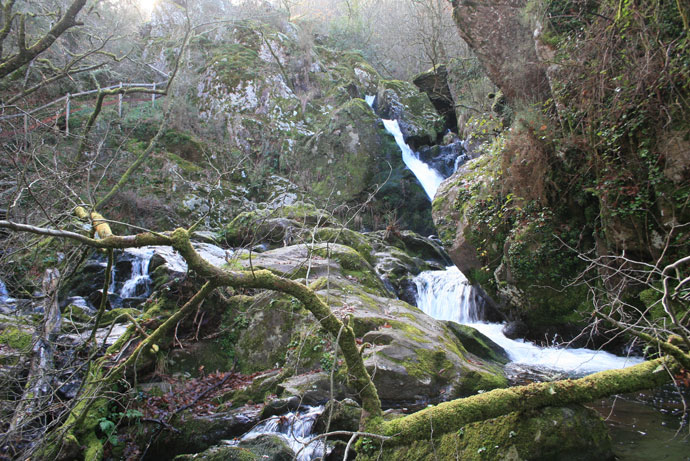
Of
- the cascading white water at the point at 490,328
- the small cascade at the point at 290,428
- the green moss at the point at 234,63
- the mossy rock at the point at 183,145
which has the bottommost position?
the cascading white water at the point at 490,328

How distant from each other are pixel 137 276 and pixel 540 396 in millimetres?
9798

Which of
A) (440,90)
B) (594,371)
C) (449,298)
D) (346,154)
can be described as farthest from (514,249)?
(440,90)

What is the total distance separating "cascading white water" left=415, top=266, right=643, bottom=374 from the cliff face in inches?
21.2

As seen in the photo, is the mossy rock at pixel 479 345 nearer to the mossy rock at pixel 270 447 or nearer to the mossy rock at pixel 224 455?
the mossy rock at pixel 270 447

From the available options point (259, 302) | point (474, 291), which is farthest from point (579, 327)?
point (259, 302)

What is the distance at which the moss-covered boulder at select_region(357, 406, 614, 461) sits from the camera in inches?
124

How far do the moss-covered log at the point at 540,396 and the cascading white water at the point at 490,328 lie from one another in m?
2.87

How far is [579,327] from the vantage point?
7.36m

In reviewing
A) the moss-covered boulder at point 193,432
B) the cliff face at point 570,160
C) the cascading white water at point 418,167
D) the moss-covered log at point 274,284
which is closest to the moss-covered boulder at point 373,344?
the moss-covered log at point 274,284

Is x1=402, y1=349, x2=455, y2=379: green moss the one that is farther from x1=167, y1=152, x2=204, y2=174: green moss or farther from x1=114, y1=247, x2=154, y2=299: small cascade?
x1=167, y1=152, x2=204, y2=174: green moss

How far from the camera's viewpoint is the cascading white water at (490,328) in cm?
666

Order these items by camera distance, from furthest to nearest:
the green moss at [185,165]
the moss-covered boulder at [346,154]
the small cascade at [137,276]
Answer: the moss-covered boulder at [346,154], the green moss at [185,165], the small cascade at [137,276]

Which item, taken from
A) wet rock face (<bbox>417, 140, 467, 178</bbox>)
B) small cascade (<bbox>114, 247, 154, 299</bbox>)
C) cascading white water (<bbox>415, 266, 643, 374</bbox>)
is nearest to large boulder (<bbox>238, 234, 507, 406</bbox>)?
cascading white water (<bbox>415, 266, 643, 374</bbox>)

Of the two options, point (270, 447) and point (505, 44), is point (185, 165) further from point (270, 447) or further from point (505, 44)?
point (270, 447)
